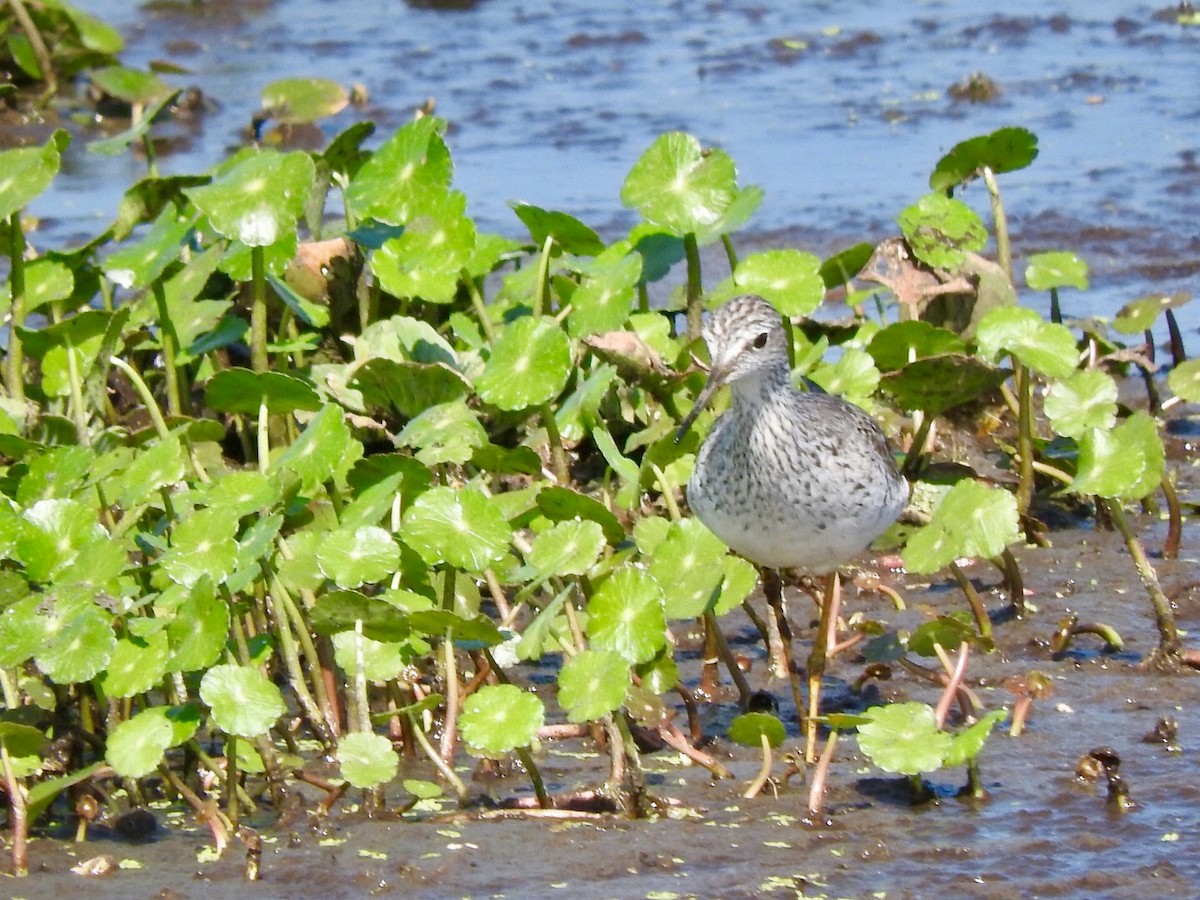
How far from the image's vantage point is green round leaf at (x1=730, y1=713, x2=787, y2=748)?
3896 millimetres

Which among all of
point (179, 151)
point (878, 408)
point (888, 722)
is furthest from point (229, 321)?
point (179, 151)

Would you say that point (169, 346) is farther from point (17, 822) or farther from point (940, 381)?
point (940, 381)

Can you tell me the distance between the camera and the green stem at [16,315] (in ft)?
16.5

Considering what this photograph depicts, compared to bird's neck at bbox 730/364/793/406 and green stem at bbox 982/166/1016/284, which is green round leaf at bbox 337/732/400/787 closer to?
bird's neck at bbox 730/364/793/406

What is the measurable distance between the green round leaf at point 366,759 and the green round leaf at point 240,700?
0.54 feet

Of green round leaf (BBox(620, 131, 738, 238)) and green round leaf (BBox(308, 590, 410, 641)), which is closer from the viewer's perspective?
green round leaf (BBox(308, 590, 410, 641))

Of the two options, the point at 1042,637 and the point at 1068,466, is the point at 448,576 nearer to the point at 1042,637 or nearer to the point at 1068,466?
the point at 1042,637

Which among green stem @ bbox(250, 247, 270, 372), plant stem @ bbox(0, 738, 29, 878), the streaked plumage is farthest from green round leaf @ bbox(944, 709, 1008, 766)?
green stem @ bbox(250, 247, 270, 372)

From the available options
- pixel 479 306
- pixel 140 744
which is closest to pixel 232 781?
pixel 140 744

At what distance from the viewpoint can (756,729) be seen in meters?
3.92

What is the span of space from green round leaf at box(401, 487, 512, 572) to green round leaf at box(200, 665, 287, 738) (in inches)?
17.3

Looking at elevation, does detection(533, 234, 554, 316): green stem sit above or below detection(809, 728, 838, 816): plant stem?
above

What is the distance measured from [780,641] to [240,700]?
1635mm

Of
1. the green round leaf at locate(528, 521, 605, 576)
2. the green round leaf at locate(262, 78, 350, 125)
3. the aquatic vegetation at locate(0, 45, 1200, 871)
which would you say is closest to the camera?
the aquatic vegetation at locate(0, 45, 1200, 871)
